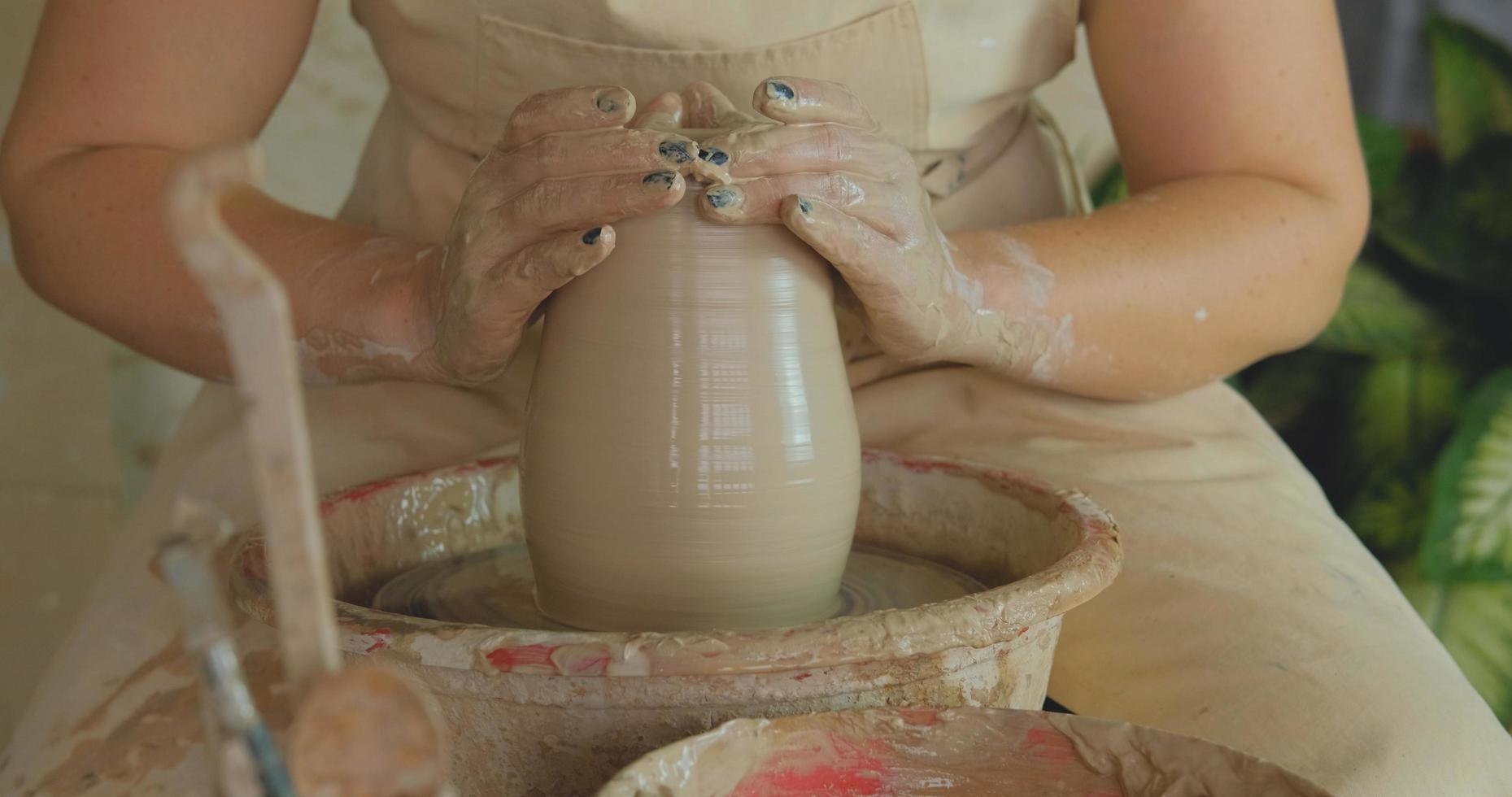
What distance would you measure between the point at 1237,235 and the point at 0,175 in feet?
3.74

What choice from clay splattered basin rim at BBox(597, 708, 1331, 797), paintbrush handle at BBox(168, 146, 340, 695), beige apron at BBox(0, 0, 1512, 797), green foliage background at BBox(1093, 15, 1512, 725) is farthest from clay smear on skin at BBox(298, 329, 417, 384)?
green foliage background at BBox(1093, 15, 1512, 725)

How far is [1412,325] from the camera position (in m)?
2.50

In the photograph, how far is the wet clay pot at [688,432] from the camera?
83 cm

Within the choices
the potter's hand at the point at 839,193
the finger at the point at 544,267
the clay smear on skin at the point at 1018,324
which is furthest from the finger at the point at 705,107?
the clay smear on skin at the point at 1018,324

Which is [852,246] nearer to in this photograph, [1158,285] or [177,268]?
[1158,285]

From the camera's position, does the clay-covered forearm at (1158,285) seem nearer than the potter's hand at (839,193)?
No

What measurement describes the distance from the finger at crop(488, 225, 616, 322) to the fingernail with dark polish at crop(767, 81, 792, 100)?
13 cm

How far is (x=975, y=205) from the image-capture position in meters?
1.32

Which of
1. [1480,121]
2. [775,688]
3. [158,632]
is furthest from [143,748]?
[1480,121]

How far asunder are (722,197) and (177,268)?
59cm

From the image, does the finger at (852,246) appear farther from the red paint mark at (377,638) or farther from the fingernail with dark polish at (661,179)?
the red paint mark at (377,638)

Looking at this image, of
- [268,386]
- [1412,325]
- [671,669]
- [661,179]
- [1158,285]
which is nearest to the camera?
[268,386]

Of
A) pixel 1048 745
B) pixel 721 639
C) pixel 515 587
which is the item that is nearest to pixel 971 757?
pixel 1048 745

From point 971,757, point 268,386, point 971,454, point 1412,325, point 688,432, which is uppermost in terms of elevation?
point 268,386
